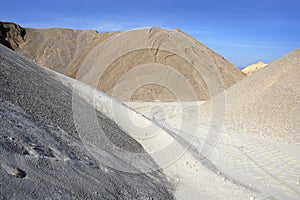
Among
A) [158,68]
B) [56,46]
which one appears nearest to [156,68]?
[158,68]

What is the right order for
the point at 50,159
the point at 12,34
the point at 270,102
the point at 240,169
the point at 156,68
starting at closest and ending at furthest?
the point at 50,159
the point at 240,169
the point at 270,102
the point at 156,68
the point at 12,34

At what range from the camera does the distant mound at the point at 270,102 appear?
11.8 metres

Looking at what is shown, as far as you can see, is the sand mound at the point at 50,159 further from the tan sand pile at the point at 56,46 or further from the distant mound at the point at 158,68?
the tan sand pile at the point at 56,46

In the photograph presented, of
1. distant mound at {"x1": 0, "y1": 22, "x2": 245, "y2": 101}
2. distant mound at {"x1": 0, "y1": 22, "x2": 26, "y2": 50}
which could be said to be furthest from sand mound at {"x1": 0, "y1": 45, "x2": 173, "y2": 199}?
distant mound at {"x1": 0, "y1": 22, "x2": 26, "y2": 50}

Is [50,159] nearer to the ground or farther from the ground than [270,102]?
farther from the ground

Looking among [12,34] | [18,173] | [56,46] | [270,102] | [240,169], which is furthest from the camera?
[12,34]

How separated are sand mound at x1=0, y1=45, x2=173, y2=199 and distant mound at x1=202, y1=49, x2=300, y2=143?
7170 millimetres

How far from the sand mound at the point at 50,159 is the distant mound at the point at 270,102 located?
717cm

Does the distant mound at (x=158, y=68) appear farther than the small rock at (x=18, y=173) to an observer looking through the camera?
Yes

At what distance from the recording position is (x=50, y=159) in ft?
12.6

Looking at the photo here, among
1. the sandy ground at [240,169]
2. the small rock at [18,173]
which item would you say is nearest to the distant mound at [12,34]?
the sandy ground at [240,169]

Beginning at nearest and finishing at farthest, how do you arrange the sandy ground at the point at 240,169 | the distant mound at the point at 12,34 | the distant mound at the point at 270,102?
the sandy ground at the point at 240,169 → the distant mound at the point at 270,102 → the distant mound at the point at 12,34

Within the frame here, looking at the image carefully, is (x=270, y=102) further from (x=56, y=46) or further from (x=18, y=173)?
(x=56, y=46)

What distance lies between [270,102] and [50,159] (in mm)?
11579
